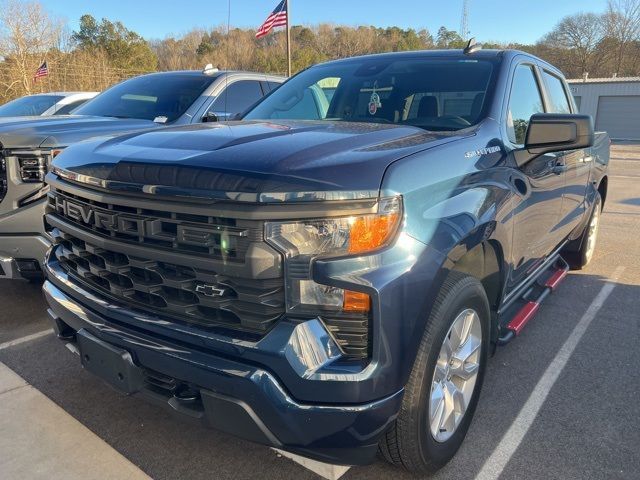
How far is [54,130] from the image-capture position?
12.8 ft

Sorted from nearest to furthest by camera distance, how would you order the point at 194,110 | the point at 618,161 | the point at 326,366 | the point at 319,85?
1. the point at 326,366
2. the point at 319,85
3. the point at 194,110
4. the point at 618,161

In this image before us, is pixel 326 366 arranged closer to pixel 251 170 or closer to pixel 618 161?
pixel 251 170

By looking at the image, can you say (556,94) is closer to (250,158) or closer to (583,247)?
(583,247)

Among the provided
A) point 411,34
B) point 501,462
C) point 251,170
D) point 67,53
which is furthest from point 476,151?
point 411,34

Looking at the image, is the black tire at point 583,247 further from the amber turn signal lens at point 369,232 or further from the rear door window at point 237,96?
the amber turn signal lens at point 369,232

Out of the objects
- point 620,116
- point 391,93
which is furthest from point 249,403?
point 620,116

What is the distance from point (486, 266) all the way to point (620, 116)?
3814cm

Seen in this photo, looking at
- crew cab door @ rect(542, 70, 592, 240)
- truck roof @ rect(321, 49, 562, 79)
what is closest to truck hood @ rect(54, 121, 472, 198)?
truck roof @ rect(321, 49, 562, 79)

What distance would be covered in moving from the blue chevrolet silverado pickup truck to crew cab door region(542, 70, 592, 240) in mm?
1041

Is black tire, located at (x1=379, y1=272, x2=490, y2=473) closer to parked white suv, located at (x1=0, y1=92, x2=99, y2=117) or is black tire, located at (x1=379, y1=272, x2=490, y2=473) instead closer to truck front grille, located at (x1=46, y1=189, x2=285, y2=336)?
truck front grille, located at (x1=46, y1=189, x2=285, y2=336)

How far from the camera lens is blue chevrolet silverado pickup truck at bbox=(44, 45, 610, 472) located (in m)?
1.74

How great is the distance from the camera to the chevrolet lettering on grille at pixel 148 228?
6.01 feet

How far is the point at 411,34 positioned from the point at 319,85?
258 ft

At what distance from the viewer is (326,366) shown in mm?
1738
